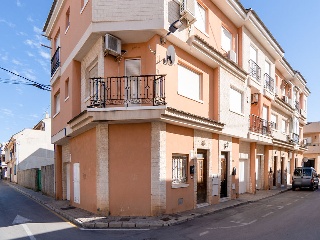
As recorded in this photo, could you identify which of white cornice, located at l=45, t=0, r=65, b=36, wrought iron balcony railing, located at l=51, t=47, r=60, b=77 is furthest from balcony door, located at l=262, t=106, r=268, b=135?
white cornice, located at l=45, t=0, r=65, b=36

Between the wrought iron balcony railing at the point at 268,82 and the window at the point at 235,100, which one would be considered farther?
the wrought iron balcony railing at the point at 268,82

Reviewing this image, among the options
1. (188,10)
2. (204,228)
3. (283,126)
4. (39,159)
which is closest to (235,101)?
(188,10)

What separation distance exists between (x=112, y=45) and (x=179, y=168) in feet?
18.1

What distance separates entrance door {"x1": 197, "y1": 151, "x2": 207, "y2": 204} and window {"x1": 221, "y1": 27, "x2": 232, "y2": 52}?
19.9 feet

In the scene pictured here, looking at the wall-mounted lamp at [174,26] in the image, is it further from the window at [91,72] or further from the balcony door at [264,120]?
the balcony door at [264,120]

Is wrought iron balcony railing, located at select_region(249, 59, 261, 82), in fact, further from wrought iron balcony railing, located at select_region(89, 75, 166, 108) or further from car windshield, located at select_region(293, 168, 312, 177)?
car windshield, located at select_region(293, 168, 312, 177)

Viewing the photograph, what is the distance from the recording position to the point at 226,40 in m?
14.7

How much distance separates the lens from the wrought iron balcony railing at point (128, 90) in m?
9.61

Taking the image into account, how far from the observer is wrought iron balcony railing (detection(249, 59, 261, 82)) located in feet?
55.6

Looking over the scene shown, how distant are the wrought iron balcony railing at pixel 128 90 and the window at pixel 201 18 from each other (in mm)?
4066

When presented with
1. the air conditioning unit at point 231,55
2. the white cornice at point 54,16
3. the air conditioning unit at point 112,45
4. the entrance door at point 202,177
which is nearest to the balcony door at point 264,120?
the air conditioning unit at point 231,55

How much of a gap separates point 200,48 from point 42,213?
9.85 m

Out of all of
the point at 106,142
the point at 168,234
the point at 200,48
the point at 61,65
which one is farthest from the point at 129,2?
the point at 168,234

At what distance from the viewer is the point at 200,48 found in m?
11.4
